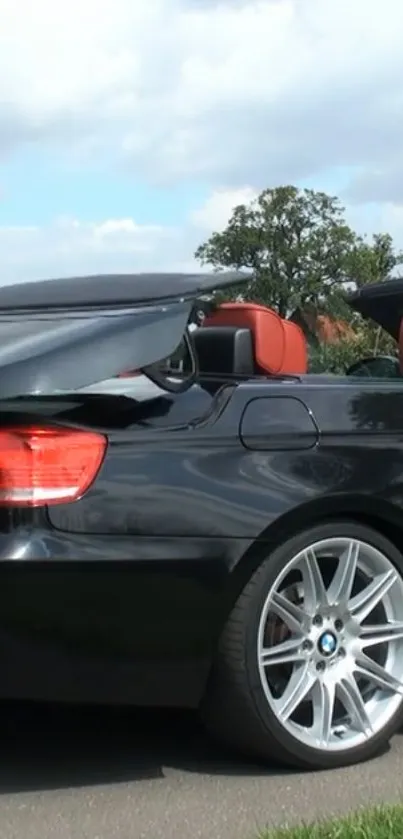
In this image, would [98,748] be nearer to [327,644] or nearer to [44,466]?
[327,644]

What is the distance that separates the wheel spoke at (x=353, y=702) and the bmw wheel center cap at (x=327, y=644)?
103mm

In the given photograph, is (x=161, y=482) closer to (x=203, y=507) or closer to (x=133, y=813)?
(x=203, y=507)

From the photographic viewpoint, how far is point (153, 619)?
3.75 meters

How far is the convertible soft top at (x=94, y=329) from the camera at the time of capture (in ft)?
12.3

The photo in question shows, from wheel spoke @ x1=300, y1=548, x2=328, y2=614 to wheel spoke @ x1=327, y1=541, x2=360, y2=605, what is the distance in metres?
0.04

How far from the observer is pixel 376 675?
4258 mm

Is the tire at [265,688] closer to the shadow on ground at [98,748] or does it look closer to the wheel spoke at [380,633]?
the wheel spoke at [380,633]

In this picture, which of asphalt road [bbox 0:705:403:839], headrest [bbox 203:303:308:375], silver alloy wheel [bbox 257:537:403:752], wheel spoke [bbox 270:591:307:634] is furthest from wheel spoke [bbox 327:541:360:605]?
headrest [bbox 203:303:308:375]

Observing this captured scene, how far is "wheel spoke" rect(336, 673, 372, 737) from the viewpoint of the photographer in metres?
4.19

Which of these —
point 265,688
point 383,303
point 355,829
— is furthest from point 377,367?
point 355,829

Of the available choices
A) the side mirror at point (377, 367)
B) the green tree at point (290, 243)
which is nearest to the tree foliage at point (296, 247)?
the green tree at point (290, 243)

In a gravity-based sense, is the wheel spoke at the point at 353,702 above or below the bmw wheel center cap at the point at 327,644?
below

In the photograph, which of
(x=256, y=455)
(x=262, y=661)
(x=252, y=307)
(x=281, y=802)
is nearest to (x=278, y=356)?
(x=252, y=307)

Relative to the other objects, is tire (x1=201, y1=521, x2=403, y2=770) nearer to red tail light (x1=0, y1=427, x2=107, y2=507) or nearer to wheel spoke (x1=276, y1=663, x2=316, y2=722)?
wheel spoke (x1=276, y1=663, x2=316, y2=722)
